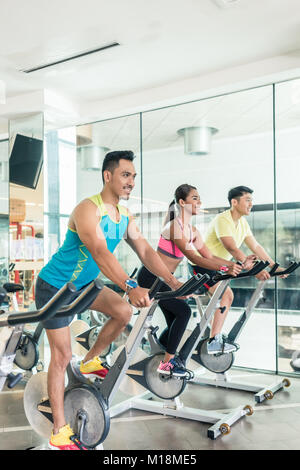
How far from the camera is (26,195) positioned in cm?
538

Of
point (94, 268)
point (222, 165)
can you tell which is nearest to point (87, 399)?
point (94, 268)

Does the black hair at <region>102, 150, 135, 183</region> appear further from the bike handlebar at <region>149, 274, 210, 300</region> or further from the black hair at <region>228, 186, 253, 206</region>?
the black hair at <region>228, 186, 253, 206</region>

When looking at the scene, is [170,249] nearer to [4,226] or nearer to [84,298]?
[84,298]

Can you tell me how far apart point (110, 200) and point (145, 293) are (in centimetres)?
71

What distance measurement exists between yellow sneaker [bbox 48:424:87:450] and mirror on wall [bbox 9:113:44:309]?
10.8ft

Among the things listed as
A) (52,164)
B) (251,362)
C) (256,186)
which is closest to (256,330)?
(251,362)

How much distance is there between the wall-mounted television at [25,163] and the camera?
5.34 metres

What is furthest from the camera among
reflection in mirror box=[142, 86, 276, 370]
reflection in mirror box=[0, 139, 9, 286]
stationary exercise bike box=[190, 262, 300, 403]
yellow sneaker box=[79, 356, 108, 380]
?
reflection in mirror box=[0, 139, 9, 286]

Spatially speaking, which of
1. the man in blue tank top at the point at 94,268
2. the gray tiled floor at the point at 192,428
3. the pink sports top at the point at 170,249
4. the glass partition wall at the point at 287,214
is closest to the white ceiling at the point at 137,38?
the glass partition wall at the point at 287,214

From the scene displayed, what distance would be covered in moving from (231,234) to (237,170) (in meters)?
1.05

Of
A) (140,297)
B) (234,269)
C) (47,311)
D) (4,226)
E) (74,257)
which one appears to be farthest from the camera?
(4,226)

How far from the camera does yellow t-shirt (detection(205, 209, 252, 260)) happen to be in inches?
163

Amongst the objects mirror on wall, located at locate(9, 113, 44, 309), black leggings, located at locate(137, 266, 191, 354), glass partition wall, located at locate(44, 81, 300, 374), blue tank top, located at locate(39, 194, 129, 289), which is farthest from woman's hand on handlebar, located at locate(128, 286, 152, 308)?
mirror on wall, located at locate(9, 113, 44, 309)

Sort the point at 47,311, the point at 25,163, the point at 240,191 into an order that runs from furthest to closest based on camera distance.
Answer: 1. the point at 25,163
2. the point at 240,191
3. the point at 47,311
